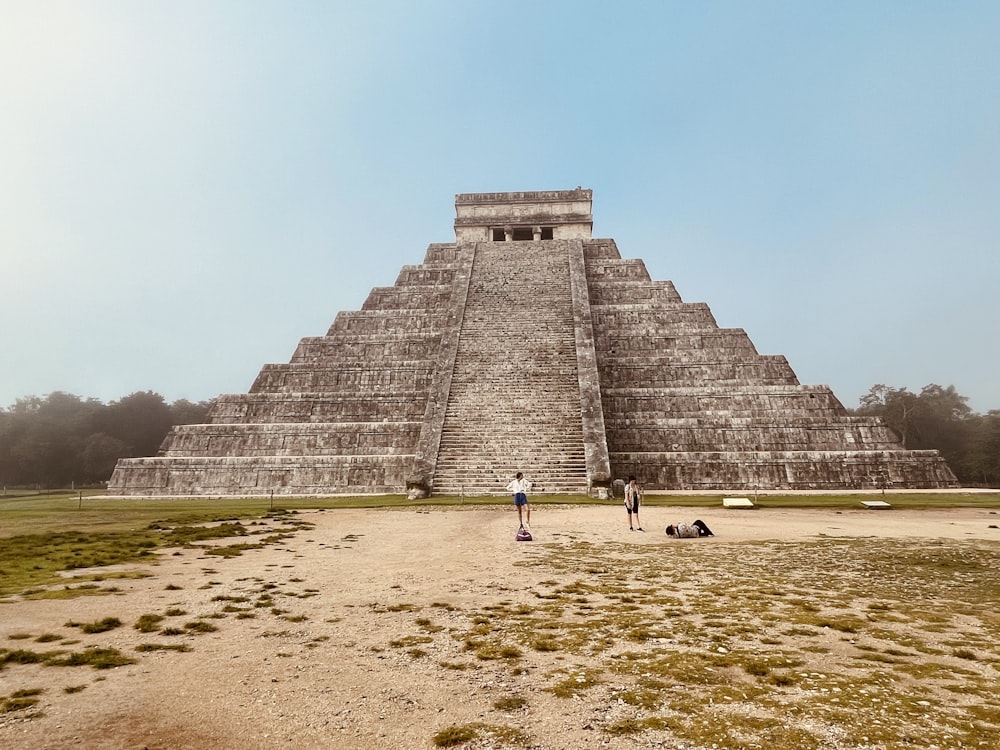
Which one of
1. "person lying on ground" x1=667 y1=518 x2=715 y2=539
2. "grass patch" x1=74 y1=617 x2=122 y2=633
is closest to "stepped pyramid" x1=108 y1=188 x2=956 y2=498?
"person lying on ground" x1=667 y1=518 x2=715 y2=539

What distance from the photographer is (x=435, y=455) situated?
63.6 ft

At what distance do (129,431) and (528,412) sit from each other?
3842 cm

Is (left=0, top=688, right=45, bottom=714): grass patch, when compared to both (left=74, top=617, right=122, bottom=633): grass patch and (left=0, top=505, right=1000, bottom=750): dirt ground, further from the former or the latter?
(left=74, top=617, right=122, bottom=633): grass patch

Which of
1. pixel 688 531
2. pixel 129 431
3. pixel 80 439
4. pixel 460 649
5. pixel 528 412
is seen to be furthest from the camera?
pixel 129 431

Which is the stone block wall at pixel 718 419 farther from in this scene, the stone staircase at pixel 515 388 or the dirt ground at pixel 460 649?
the dirt ground at pixel 460 649

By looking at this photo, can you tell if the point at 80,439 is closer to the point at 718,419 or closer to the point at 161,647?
the point at 718,419

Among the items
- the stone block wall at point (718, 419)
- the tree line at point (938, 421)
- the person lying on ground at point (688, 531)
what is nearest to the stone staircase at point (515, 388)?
the stone block wall at point (718, 419)

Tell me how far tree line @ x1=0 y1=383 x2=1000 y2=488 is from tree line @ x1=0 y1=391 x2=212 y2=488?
0.05 metres

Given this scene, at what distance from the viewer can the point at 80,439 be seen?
41312mm

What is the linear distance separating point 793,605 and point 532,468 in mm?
13798

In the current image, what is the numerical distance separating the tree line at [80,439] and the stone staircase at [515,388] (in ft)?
97.9

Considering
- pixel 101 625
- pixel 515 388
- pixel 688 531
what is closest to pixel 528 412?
pixel 515 388

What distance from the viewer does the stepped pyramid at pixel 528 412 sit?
19453 millimetres

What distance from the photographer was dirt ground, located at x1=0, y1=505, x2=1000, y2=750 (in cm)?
304
